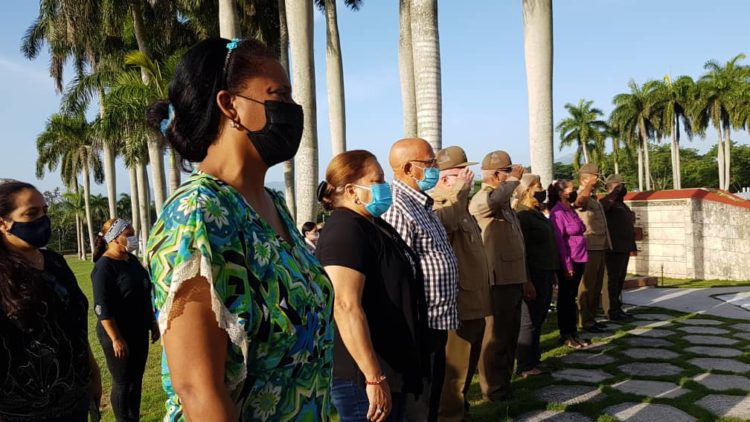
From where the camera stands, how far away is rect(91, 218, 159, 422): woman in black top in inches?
164

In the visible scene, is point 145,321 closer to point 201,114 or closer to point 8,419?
point 8,419

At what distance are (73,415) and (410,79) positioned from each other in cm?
1216

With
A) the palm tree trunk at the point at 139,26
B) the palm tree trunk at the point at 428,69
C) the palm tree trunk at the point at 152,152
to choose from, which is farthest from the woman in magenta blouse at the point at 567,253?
the palm tree trunk at the point at 139,26

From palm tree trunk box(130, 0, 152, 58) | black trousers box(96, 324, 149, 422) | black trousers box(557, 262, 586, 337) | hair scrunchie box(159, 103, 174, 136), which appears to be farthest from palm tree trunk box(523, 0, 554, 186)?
palm tree trunk box(130, 0, 152, 58)

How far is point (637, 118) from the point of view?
5247 cm

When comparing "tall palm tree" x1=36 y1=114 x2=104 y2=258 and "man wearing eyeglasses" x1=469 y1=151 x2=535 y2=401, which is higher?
"tall palm tree" x1=36 y1=114 x2=104 y2=258

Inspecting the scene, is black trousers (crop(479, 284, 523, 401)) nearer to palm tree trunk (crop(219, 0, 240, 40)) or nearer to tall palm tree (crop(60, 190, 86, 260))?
palm tree trunk (crop(219, 0, 240, 40))

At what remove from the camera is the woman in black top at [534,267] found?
17.7 feet

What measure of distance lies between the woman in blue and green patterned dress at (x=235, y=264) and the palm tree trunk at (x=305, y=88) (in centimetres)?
884

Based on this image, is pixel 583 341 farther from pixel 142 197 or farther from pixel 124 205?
pixel 124 205

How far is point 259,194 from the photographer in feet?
5.05

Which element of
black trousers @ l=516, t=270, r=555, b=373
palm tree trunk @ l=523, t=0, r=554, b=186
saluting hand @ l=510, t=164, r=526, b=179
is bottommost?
black trousers @ l=516, t=270, r=555, b=373

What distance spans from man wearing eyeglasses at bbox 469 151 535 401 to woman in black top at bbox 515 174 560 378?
0.61 metres

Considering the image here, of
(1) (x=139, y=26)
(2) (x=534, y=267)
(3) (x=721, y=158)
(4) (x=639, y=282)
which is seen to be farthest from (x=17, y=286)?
(3) (x=721, y=158)
